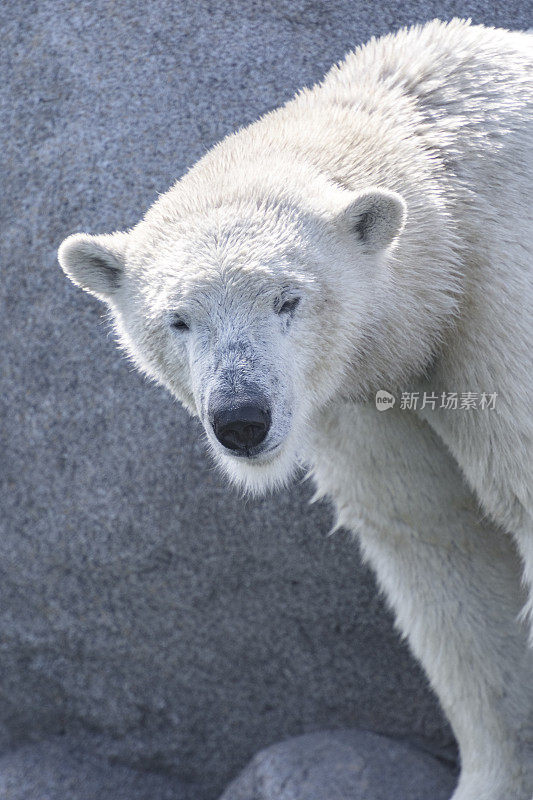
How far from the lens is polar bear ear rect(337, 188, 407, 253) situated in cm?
227

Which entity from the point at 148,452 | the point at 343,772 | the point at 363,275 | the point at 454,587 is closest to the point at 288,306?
the point at 363,275

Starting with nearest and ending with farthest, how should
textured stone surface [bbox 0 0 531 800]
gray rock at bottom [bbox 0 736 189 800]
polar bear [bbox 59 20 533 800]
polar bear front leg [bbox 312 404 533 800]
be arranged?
polar bear [bbox 59 20 533 800] → polar bear front leg [bbox 312 404 533 800] → textured stone surface [bbox 0 0 531 800] → gray rock at bottom [bbox 0 736 189 800]

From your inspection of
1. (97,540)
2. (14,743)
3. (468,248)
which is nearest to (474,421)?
(468,248)

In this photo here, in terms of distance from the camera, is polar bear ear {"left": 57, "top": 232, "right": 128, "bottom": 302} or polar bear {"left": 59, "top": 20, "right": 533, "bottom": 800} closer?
polar bear {"left": 59, "top": 20, "right": 533, "bottom": 800}

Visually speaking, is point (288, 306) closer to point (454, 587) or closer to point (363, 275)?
point (363, 275)

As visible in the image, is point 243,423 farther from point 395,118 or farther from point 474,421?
point 395,118

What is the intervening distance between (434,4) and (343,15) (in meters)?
0.34

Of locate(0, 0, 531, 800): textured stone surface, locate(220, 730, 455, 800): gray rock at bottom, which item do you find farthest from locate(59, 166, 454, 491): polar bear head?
locate(220, 730, 455, 800): gray rock at bottom
